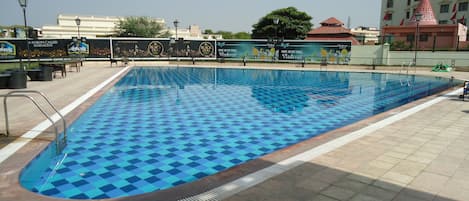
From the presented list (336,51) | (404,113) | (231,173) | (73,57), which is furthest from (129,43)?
(231,173)

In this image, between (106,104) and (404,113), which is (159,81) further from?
(404,113)

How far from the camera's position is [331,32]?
177 ft

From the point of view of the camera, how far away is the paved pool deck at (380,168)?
15.1 feet

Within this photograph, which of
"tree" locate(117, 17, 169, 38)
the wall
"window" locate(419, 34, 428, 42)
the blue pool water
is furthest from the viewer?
"tree" locate(117, 17, 169, 38)

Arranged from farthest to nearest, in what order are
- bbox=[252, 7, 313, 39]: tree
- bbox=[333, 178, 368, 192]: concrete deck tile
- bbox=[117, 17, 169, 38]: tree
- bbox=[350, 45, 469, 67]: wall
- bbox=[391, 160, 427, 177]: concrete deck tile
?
bbox=[252, 7, 313, 39]: tree, bbox=[117, 17, 169, 38]: tree, bbox=[350, 45, 469, 67]: wall, bbox=[391, 160, 427, 177]: concrete deck tile, bbox=[333, 178, 368, 192]: concrete deck tile

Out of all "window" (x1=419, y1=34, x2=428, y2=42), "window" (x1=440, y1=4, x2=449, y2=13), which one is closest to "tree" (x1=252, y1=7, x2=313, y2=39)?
"window" (x1=440, y1=4, x2=449, y2=13)

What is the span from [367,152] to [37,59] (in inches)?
1393

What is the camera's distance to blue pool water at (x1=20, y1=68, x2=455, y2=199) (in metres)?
6.31

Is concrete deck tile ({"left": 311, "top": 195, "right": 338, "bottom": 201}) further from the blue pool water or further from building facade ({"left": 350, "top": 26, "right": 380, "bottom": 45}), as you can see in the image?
building facade ({"left": 350, "top": 26, "right": 380, "bottom": 45})

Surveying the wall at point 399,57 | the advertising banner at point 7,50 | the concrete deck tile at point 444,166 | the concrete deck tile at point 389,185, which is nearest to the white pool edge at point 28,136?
the concrete deck tile at point 389,185

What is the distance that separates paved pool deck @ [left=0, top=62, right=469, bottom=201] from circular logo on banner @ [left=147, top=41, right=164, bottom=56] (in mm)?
27943

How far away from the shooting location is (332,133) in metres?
8.21

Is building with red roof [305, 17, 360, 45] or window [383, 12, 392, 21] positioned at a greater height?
window [383, 12, 392, 21]

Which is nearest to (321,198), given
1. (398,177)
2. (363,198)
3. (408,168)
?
(363,198)
